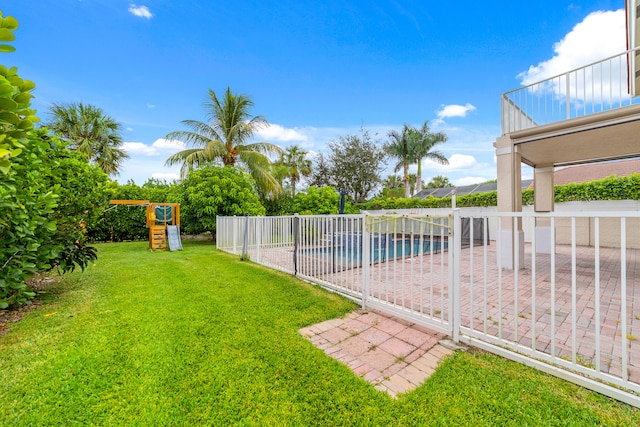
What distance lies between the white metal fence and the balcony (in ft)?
7.73

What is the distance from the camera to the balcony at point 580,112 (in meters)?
5.39

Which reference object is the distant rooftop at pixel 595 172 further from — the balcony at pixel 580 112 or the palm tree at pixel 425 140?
the palm tree at pixel 425 140

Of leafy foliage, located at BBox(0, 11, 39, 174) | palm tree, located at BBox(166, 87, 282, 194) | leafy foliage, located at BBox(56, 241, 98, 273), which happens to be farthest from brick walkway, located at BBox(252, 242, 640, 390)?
palm tree, located at BBox(166, 87, 282, 194)

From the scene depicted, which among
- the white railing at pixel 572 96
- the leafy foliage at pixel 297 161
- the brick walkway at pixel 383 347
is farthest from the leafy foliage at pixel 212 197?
the leafy foliage at pixel 297 161

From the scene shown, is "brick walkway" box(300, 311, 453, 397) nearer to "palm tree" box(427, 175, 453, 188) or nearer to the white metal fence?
the white metal fence

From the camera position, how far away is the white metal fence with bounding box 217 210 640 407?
2281 mm

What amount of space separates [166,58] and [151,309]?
37.7 ft

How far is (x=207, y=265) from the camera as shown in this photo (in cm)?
732

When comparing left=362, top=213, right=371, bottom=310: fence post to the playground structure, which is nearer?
left=362, top=213, right=371, bottom=310: fence post

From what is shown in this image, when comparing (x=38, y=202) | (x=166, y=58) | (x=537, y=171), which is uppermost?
(x=166, y=58)

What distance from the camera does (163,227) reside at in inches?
430

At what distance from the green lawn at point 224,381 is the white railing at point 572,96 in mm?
6367

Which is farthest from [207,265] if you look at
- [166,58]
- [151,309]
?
[166,58]

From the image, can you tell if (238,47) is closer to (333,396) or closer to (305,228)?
(305,228)
